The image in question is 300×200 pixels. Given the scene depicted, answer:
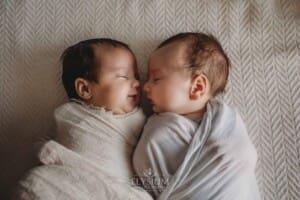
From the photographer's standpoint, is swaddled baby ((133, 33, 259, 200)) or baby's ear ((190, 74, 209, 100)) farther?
baby's ear ((190, 74, 209, 100))

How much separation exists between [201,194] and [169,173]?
96 mm

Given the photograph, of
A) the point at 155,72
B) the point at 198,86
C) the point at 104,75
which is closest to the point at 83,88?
the point at 104,75

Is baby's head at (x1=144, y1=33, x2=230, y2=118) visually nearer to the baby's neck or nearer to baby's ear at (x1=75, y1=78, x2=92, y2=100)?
the baby's neck

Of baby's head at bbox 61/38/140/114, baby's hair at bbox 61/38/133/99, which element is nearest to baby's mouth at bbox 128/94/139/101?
baby's head at bbox 61/38/140/114

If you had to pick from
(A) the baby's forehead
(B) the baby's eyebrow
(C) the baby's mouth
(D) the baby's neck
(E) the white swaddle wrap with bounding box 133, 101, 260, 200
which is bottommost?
(E) the white swaddle wrap with bounding box 133, 101, 260, 200

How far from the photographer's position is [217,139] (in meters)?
0.99

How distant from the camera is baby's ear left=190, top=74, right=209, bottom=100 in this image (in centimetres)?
109

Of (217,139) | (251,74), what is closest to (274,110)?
(251,74)

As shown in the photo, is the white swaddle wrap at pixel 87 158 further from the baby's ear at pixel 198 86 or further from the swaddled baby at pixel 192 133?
the baby's ear at pixel 198 86

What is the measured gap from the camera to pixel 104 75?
1.12 meters

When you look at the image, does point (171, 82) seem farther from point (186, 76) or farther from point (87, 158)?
point (87, 158)

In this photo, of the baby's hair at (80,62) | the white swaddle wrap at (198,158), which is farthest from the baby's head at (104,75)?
the white swaddle wrap at (198,158)

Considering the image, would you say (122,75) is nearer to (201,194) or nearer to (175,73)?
(175,73)

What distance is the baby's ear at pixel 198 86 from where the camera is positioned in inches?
42.9
